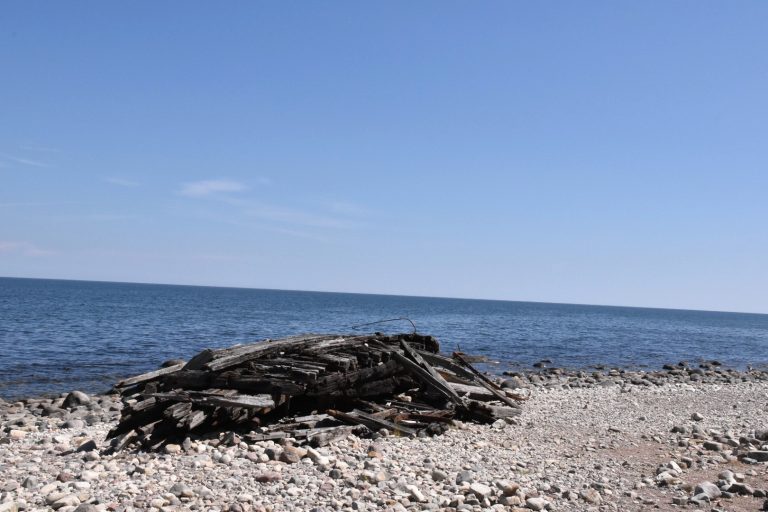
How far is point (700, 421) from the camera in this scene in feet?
52.1

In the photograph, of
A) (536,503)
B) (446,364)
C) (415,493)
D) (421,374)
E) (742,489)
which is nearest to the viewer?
(536,503)

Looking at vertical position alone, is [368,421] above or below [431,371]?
below

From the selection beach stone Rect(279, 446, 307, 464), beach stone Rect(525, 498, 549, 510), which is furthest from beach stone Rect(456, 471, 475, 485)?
beach stone Rect(279, 446, 307, 464)

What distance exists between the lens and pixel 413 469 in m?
9.51

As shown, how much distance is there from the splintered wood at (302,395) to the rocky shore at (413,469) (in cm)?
39

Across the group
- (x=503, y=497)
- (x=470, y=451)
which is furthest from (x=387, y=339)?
(x=503, y=497)

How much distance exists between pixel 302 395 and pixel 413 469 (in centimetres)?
369

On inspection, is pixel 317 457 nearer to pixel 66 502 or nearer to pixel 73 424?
pixel 66 502

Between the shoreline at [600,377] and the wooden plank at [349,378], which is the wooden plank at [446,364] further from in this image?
the shoreline at [600,377]

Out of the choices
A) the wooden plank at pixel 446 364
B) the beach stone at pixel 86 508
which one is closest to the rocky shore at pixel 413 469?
the beach stone at pixel 86 508

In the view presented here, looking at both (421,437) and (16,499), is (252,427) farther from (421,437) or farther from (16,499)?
(16,499)

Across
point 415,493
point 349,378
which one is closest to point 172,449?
point 349,378

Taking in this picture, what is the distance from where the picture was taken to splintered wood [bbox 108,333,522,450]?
413 inches

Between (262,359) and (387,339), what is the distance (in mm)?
4069
